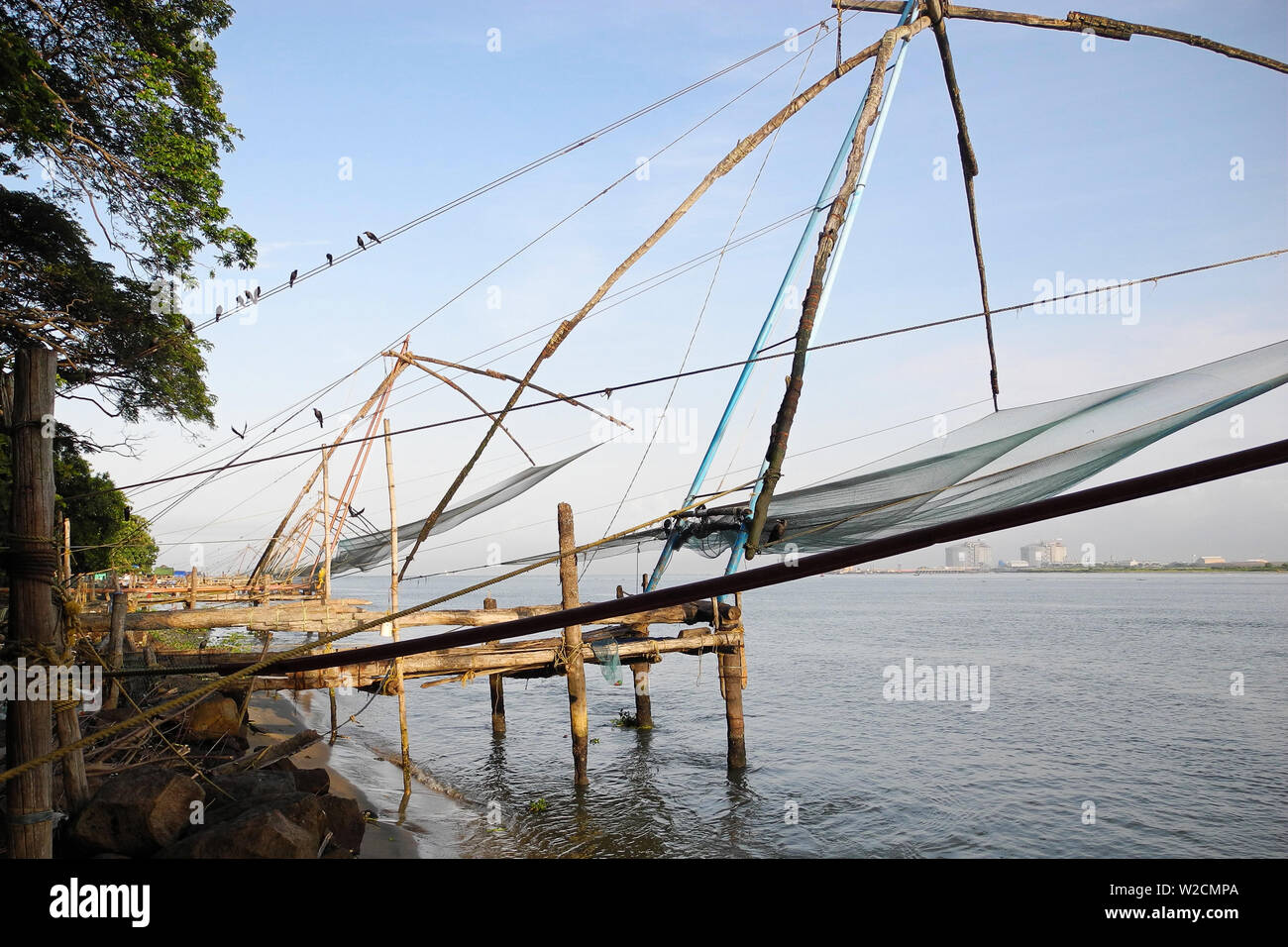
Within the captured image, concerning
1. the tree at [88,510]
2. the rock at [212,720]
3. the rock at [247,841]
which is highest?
the tree at [88,510]

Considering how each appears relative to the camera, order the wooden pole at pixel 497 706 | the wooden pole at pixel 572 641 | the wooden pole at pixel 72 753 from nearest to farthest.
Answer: the wooden pole at pixel 72 753 → the wooden pole at pixel 572 641 → the wooden pole at pixel 497 706

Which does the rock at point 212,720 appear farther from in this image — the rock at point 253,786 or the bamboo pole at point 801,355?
the bamboo pole at point 801,355

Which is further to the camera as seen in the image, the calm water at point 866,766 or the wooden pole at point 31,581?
the calm water at point 866,766

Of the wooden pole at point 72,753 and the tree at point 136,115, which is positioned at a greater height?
the tree at point 136,115

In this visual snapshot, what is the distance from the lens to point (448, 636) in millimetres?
2404

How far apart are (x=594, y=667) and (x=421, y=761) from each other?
14.5 metres

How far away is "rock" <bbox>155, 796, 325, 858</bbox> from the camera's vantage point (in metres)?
5.05

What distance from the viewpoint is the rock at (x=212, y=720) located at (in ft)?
31.7

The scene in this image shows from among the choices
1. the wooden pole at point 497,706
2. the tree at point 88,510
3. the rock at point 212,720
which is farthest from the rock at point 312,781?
the tree at point 88,510

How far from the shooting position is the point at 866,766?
567 inches

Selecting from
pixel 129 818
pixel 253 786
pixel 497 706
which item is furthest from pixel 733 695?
pixel 129 818

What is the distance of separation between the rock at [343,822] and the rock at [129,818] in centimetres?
144
